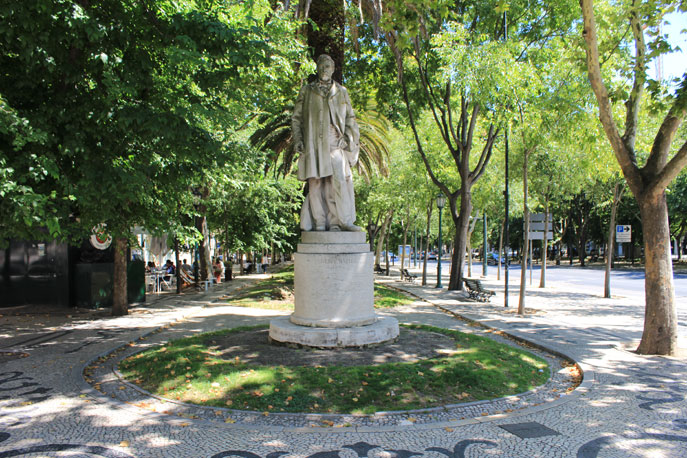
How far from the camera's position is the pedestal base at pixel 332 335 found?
7.11 meters

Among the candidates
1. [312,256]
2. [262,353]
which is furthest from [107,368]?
[312,256]

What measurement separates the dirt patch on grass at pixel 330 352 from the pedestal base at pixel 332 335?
3.7 inches

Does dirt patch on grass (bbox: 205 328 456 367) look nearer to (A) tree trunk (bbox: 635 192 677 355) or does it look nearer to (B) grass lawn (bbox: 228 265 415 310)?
(A) tree trunk (bbox: 635 192 677 355)

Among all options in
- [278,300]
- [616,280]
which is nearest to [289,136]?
[278,300]

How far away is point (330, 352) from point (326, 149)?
10.8ft

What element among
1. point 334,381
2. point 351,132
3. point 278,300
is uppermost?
point 351,132

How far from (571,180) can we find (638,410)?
1713 cm

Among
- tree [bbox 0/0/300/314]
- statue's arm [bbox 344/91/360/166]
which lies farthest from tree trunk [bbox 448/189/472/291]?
tree [bbox 0/0/300/314]

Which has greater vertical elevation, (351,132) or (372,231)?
(351,132)

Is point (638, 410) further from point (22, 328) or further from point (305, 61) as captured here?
point (22, 328)

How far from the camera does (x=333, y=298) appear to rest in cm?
727

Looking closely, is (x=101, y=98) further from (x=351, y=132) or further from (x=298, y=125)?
(x=351, y=132)

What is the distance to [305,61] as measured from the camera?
1333cm

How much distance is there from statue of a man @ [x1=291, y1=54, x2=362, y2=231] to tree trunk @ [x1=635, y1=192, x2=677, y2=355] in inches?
201
